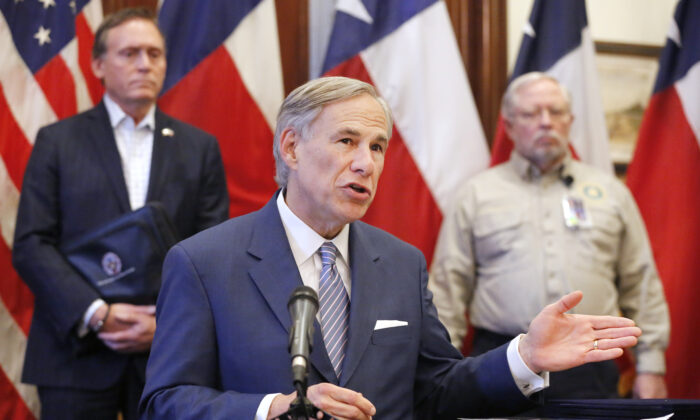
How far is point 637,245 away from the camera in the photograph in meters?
4.09

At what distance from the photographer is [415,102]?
4.39 metres

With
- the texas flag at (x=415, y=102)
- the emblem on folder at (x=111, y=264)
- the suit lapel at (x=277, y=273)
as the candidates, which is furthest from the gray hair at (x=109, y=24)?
the suit lapel at (x=277, y=273)

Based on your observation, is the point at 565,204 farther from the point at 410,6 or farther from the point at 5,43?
the point at 5,43

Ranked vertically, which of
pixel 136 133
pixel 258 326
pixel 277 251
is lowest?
pixel 258 326

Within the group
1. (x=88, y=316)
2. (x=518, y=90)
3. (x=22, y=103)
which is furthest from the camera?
(x=518, y=90)

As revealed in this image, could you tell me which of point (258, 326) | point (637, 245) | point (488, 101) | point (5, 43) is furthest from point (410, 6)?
point (258, 326)

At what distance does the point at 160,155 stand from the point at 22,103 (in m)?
0.76

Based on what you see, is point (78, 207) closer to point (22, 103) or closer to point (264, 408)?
point (22, 103)

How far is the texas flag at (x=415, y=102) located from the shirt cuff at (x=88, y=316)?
5.52 ft

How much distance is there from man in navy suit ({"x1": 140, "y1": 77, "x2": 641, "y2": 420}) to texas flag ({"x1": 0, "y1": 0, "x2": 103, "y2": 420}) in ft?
5.80

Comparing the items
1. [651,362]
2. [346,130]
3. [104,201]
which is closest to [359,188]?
[346,130]

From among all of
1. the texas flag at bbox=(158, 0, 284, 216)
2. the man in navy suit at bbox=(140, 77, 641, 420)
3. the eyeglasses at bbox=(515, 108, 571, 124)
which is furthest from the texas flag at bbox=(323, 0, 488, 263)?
the man in navy suit at bbox=(140, 77, 641, 420)

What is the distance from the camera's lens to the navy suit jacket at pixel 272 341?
2.01m

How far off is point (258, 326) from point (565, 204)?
2359 millimetres
